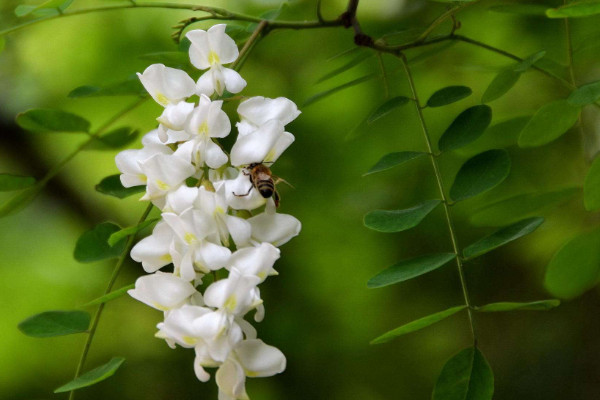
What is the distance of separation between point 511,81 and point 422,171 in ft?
2.11

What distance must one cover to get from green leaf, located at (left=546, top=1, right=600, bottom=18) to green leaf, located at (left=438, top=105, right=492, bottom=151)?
117 mm

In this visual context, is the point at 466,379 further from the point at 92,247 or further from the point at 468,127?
the point at 92,247

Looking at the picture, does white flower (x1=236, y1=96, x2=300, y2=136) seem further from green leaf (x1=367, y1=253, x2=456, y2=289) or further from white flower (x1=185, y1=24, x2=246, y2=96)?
green leaf (x1=367, y1=253, x2=456, y2=289)

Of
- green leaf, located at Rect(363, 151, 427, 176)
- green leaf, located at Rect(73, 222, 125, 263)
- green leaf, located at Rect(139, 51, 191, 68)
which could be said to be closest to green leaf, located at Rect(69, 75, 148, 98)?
green leaf, located at Rect(139, 51, 191, 68)

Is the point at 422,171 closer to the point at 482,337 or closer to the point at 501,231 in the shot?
the point at 482,337

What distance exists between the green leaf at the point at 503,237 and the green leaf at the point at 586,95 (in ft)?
0.37

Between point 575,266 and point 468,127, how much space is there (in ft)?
0.65

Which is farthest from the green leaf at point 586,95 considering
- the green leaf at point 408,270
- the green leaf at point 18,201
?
the green leaf at point 18,201

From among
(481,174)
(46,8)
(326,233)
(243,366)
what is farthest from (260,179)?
(326,233)

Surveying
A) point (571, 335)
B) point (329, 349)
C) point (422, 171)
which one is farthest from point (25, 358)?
point (571, 335)

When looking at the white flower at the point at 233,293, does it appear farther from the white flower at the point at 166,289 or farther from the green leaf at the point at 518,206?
the green leaf at the point at 518,206

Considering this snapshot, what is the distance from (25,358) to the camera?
4.91ft

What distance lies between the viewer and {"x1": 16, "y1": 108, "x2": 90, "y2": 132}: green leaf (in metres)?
0.73

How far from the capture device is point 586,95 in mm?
604
